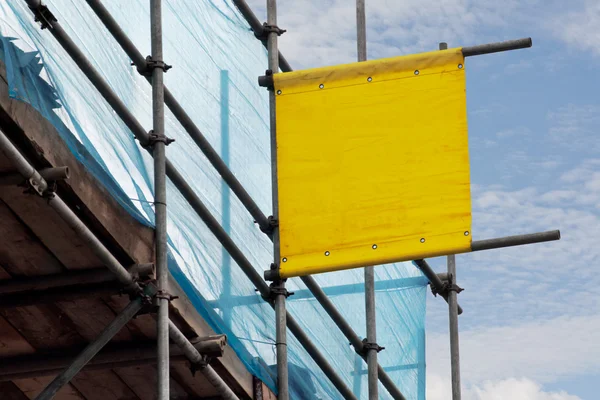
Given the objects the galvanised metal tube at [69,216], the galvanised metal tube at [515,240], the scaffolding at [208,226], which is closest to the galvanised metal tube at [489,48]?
the scaffolding at [208,226]

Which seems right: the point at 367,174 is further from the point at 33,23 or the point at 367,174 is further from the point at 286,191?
the point at 33,23

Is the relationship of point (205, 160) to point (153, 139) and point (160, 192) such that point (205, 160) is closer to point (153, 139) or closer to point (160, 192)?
point (153, 139)

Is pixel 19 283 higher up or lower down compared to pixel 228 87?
lower down

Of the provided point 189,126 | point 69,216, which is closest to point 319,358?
point 189,126

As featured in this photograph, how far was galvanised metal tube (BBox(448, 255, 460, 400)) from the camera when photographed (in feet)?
34.4

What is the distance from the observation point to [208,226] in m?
8.49

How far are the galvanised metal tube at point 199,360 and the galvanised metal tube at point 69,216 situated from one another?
1.35 feet

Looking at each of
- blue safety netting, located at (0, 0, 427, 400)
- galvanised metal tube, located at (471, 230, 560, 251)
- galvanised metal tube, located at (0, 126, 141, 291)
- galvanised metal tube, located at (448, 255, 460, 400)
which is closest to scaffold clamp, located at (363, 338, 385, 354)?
blue safety netting, located at (0, 0, 427, 400)

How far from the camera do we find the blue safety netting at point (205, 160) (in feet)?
24.1

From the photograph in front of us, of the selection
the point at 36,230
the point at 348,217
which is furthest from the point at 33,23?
the point at 348,217

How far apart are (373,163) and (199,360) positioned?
72.4 inches

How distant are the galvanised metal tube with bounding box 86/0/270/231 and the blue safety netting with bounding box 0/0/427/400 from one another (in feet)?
0.21

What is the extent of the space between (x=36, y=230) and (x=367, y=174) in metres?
2.43

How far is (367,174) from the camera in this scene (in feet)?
28.9
